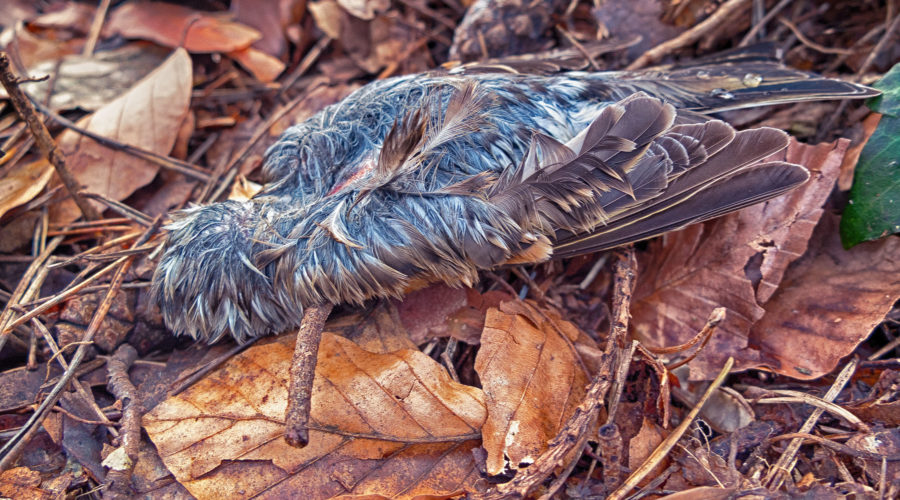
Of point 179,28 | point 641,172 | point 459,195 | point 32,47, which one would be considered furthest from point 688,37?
point 32,47

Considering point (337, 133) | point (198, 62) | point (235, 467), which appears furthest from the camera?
point (198, 62)

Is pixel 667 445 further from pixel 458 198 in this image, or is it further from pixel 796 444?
pixel 458 198

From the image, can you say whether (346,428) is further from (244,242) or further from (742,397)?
(742,397)

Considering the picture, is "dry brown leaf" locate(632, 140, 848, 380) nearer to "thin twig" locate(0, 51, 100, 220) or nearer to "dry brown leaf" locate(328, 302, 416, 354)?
"dry brown leaf" locate(328, 302, 416, 354)

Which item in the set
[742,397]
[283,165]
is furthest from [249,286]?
[742,397]

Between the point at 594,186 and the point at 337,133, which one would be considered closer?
the point at 594,186

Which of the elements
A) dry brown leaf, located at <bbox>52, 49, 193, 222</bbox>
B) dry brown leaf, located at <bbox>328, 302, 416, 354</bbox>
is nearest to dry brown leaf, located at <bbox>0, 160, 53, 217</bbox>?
dry brown leaf, located at <bbox>52, 49, 193, 222</bbox>
